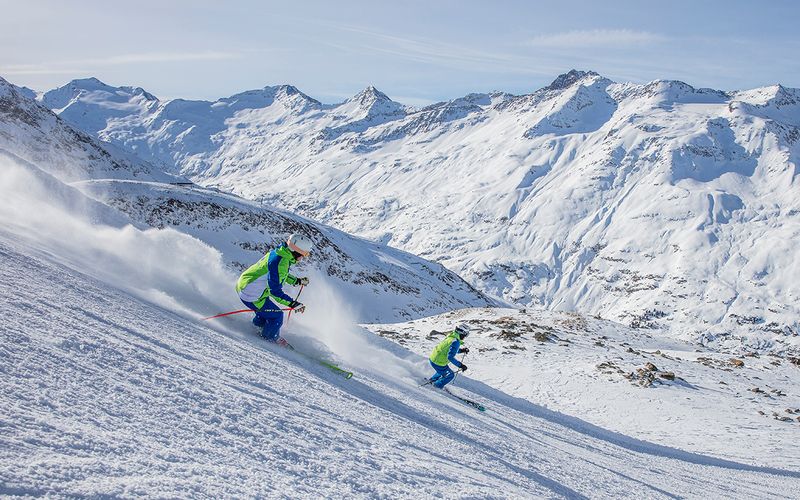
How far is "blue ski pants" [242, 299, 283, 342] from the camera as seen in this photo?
11117mm

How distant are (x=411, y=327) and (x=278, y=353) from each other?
2748cm

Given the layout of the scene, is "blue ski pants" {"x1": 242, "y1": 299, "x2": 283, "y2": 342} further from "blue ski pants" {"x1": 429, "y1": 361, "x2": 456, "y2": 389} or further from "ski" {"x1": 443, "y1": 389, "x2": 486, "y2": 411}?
"blue ski pants" {"x1": 429, "y1": 361, "x2": 456, "y2": 389}

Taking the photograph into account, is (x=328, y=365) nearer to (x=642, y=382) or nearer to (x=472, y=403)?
(x=472, y=403)

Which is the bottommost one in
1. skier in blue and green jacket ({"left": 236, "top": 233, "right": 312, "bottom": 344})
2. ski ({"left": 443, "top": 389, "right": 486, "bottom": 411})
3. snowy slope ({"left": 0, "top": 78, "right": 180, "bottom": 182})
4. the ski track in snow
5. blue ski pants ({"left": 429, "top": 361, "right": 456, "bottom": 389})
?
the ski track in snow

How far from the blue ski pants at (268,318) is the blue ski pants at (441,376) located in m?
5.40

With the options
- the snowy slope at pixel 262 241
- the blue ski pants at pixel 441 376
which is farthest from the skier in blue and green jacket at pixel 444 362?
the snowy slope at pixel 262 241

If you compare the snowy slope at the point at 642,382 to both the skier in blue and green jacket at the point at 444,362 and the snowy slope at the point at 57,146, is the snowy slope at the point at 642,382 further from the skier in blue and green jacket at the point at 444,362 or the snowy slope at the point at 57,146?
the snowy slope at the point at 57,146

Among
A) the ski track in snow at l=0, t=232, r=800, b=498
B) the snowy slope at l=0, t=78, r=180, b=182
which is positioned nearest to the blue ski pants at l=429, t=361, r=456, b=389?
the ski track in snow at l=0, t=232, r=800, b=498

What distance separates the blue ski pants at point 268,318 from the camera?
36.5 feet

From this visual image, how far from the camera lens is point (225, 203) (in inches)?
2282

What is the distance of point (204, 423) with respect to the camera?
16.2 feet

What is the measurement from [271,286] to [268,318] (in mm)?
685

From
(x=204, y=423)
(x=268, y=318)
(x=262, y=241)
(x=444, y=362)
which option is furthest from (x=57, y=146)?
(x=204, y=423)

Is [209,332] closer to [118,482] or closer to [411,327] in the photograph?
[118,482]
